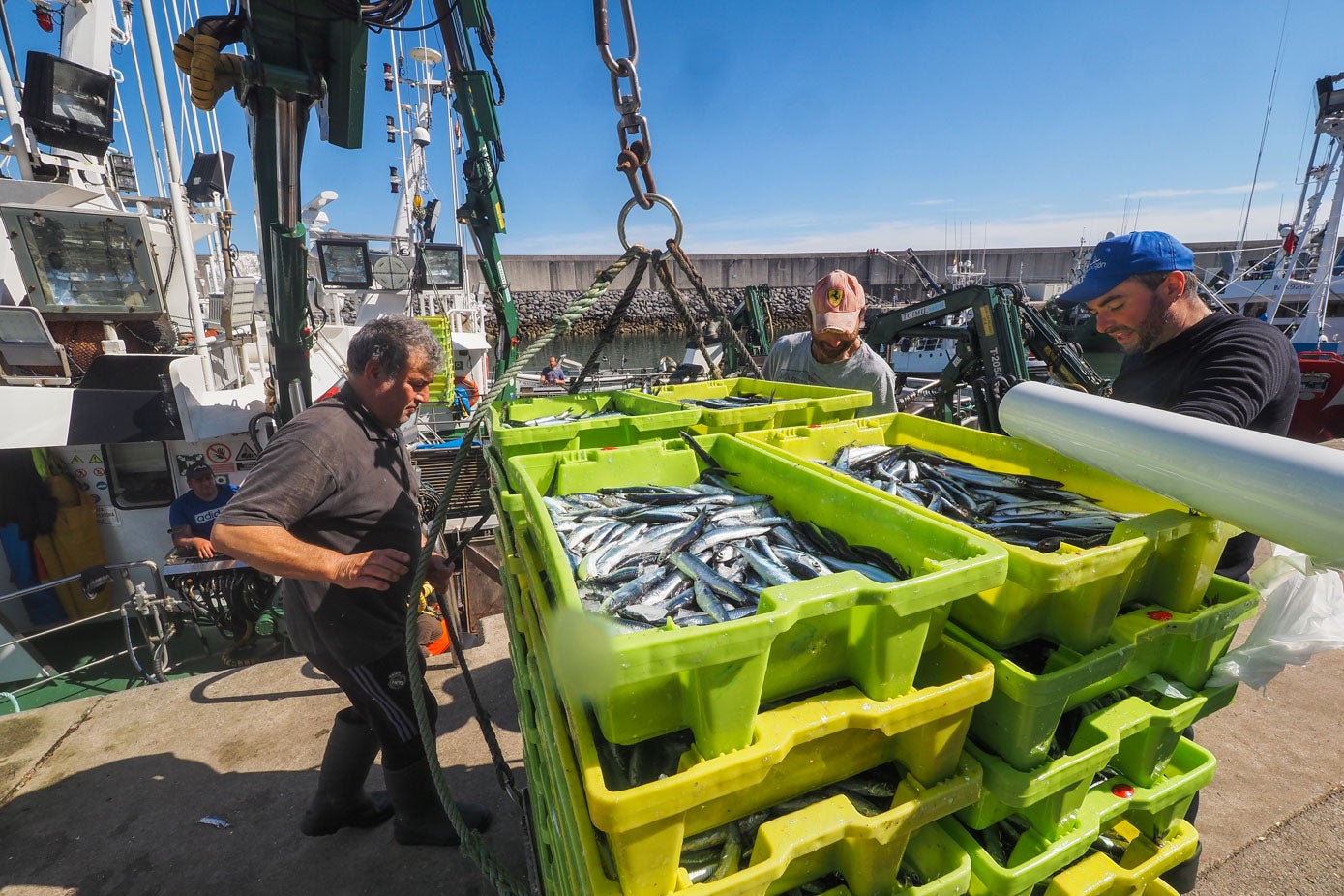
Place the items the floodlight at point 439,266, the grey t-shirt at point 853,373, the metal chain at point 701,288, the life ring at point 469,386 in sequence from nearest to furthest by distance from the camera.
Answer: the metal chain at point 701,288 → the grey t-shirt at point 853,373 → the floodlight at point 439,266 → the life ring at point 469,386

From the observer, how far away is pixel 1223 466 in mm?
1334

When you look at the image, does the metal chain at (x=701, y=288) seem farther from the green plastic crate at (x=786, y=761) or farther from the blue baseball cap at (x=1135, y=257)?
the green plastic crate at (x=786, y=761)

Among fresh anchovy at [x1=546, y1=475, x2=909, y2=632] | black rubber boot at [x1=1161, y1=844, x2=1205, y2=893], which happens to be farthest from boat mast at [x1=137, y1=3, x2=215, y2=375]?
black rubber boot at [x1=1161, y1=844, x2=1205, y2=893]

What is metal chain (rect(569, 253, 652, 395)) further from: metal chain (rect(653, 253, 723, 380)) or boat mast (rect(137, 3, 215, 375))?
boat mast (rect(137, 3, 215, 375))

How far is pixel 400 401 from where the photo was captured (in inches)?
119

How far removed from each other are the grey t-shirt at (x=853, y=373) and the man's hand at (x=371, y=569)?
3284 millimetres

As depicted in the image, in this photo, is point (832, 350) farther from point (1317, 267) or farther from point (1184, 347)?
point (1317, 267)

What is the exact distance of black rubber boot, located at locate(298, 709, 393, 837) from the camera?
3.15 m

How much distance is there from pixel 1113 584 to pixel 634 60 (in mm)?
2641

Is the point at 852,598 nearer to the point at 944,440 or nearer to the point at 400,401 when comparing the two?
the point at 944,440

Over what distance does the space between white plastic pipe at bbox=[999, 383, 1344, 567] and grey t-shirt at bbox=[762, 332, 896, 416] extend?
261cm

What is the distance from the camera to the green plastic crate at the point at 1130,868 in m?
1.62

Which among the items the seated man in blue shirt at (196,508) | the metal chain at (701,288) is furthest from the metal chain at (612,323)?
the seated man in blue shirt at (196,508)

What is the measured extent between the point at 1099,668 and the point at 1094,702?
0.35m
